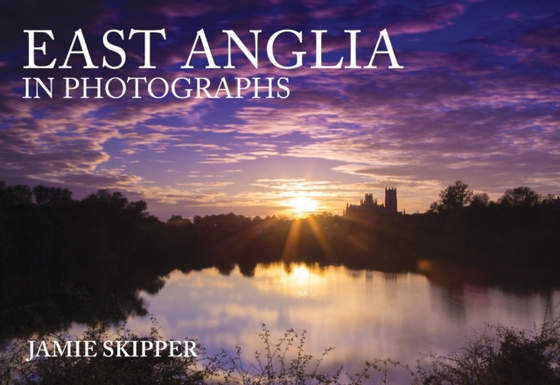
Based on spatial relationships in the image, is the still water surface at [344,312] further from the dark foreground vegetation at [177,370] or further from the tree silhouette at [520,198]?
the tree silhouette at [520,198]

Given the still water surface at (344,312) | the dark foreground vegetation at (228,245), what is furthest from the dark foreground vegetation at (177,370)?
the dark foreground vegetation at (228,245)

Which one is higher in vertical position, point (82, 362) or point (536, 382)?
point (82, 362)

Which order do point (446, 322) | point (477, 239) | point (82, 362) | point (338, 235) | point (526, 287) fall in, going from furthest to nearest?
1. point (338, 235)
2. point (477, 239)
3. point (526, 287)
4. point (446, 322)
5. point (82, 362)

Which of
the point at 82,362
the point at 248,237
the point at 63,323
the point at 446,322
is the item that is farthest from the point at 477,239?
the point at 82,362

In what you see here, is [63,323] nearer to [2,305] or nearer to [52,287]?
[2,305]

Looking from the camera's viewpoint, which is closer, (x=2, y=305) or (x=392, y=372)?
(x=392, y=372)

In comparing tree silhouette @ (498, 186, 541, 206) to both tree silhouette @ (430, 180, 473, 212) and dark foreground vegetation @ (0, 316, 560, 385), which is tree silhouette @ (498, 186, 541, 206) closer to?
tree silhouette @ (430, 180, 473, 212)

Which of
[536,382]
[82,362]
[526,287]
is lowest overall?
[526,287]
